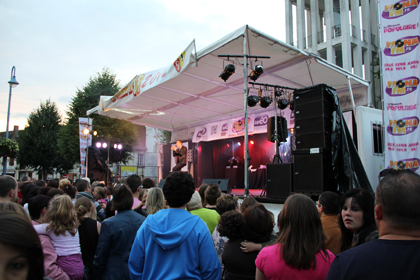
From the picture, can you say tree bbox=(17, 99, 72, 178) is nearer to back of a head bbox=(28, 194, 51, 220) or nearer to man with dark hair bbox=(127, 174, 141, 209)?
man with dark hair bbox=(127, 174, 141, 209)

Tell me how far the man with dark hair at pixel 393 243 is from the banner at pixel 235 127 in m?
9.47

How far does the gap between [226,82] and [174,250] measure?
27.8 feet

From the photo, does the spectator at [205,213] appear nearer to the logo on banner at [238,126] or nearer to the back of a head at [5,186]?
the back of a head at [5,186]

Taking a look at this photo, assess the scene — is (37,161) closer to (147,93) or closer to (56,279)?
(147,93)

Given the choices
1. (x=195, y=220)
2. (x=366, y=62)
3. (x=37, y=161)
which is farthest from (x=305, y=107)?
(x=37, y=161)

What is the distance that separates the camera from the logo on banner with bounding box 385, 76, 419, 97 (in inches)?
222

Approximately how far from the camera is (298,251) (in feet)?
5.25

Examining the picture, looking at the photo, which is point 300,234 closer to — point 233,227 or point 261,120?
point 233,227

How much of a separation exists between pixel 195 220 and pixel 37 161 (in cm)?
2947

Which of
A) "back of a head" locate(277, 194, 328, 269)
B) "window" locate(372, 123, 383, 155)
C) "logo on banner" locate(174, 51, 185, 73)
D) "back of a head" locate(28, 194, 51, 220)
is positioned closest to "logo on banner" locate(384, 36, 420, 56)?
"window" locate(372, 123, 383, 155)

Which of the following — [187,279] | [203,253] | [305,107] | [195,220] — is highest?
[305,107]

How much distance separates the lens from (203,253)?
5.89ft

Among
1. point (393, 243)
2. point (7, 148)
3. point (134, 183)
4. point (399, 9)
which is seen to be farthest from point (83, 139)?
point (393, 243)

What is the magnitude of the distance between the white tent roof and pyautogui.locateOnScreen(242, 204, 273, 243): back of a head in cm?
523
